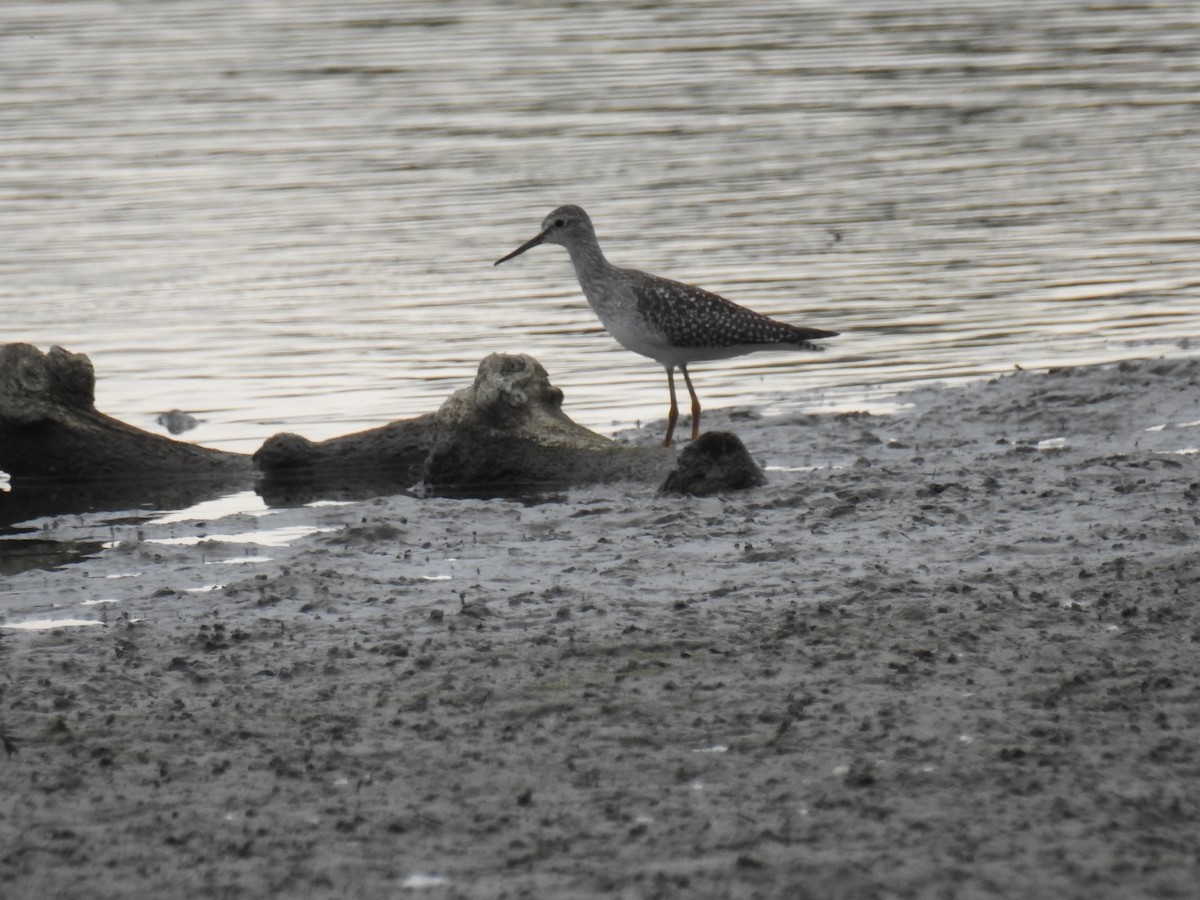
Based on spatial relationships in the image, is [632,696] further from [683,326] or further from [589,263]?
[589,263]

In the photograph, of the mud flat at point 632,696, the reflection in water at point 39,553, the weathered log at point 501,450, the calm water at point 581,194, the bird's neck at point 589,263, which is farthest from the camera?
the calm water at point 581,194

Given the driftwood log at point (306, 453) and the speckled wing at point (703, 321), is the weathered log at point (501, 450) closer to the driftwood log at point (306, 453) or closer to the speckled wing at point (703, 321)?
the driftwood log at point (306, 453)

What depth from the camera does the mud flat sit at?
476 cm

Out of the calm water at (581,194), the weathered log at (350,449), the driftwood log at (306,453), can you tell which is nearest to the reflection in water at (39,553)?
the driftwood log at (306,453)

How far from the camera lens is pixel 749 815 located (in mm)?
4988

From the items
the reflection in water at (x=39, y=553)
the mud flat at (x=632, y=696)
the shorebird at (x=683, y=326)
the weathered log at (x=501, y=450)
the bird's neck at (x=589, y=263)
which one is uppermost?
the bird's neck at (x=589, y=263)

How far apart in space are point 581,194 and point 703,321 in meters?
8.80

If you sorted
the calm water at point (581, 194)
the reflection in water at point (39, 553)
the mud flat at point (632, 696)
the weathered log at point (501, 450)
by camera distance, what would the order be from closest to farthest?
the mud flat at point (632, 696) < the reflection in water at point (39, 553) < the weathered log at point (501, 450) < the calm water at point (581, 194)

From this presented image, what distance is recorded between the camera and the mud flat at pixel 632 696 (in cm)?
476

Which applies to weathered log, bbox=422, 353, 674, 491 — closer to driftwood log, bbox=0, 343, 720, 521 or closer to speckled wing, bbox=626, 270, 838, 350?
driftwood log, bbox=0, 343, 720, 521

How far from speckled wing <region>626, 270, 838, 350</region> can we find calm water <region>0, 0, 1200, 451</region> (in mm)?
1134

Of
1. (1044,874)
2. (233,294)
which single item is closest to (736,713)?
(1044,874)

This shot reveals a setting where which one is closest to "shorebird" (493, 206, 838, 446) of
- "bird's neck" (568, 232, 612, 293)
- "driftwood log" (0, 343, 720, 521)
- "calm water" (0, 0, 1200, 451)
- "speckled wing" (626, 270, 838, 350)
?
"speckled wing" (626, 270, 838, 350)

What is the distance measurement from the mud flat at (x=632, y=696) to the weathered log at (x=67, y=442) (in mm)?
1404
